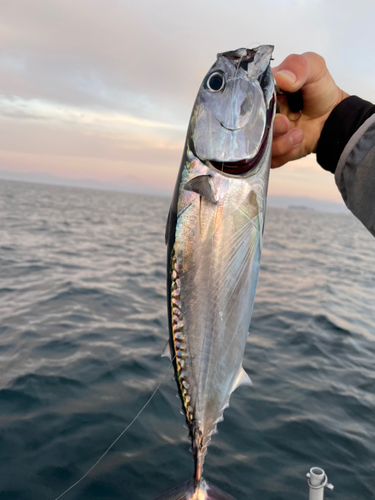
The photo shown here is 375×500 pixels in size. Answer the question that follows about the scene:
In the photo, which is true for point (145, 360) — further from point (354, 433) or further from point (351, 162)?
point (351, 162)

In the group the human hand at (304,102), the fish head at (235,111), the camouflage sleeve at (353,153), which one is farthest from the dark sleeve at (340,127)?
the fish head at (235,111)

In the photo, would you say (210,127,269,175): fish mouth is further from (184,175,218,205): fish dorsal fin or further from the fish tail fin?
the fish tail fin

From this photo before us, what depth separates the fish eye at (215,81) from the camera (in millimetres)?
1650

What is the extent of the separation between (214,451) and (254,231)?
10.9 ft

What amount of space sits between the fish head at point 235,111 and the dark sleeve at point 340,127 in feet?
2.83

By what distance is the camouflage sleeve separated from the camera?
6.84 ft

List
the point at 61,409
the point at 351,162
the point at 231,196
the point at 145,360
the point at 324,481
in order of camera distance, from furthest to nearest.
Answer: the point at 145,360 → the point at 61,409 → the point at 324,481 → the point at 351,162 → the point at 231,196

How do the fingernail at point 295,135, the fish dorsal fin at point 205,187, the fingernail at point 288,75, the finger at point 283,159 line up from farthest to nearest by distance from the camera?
1. the finger at point 283,159
2. the fingernail at point 295,135
3. the fingernail at point 288,75
4. the fish dorsal fin at point 205,187

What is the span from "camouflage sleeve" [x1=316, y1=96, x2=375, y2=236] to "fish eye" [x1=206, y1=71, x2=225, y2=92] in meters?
0.95

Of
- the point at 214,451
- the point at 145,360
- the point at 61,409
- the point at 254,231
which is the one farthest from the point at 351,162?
the point at 145,360

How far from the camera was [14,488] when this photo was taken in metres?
3.34

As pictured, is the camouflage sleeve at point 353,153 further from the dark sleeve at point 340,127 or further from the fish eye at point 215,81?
the fish eye at point 215,81

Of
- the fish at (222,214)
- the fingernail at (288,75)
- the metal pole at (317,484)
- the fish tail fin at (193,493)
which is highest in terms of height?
the fingernail at (288,75)

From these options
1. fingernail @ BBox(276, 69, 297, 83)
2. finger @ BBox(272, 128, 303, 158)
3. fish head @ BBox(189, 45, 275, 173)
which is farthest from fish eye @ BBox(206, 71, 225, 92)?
finger @ BBox(272, 128, 303, 158)
